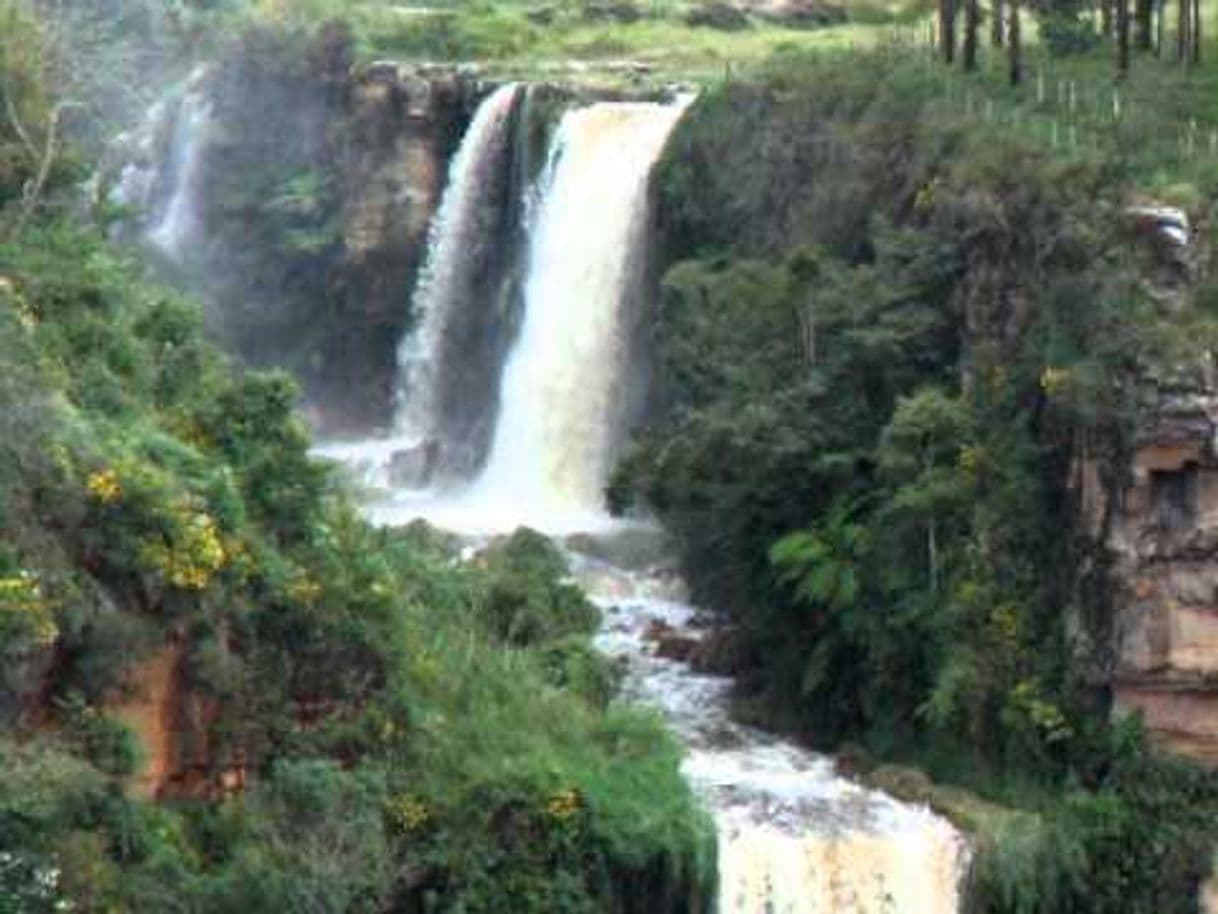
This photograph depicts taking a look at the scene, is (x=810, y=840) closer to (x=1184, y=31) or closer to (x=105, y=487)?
(x=105, y=487)

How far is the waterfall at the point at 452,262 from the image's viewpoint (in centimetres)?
4422

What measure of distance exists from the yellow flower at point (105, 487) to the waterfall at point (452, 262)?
19.6 meters

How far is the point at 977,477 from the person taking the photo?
98.3 ft

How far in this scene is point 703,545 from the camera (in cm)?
3303

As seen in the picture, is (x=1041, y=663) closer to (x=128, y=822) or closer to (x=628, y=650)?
(x=628, y=650)

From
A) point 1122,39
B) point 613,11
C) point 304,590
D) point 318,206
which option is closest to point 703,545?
point 304,590

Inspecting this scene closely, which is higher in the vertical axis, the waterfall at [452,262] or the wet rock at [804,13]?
the wet rock at [804,13]

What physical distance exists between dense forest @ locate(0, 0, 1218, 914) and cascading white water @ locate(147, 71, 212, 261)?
29.9 feet

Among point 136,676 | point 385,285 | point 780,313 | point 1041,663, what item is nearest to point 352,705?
point 136,676

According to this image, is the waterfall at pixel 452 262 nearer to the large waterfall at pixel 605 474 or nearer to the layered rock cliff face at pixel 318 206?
the large waterfall at pixel 605 474

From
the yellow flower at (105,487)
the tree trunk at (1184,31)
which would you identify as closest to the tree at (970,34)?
the tree trunk at (1184,31)

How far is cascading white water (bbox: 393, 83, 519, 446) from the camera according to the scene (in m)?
44.2

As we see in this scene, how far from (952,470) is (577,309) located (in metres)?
12.2

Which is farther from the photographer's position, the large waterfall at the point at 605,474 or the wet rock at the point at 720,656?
the wet rock at the point at 720,656
